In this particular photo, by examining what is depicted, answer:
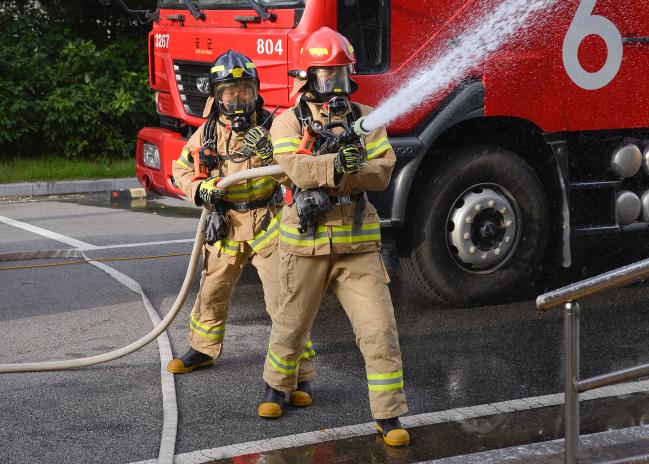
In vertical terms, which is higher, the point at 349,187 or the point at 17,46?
the point at 17,46

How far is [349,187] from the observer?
4816 mm

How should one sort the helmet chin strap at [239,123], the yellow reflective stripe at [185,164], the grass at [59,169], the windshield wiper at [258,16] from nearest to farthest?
the helmet chin strap at [239,123] → the yellow reflective stripe at [185,164] → the windshield wiper at [258,16] → the grass at [59,169]

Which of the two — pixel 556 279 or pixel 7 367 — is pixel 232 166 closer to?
pixel 7 367

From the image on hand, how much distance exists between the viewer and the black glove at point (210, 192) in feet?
17.6

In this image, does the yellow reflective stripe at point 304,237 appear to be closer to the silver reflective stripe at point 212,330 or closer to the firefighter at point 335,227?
the firefighter at point 335,227

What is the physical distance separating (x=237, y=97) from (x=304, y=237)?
0.94 meters

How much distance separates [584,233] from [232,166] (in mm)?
2721

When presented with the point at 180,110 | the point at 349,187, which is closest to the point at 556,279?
the point at 180,110

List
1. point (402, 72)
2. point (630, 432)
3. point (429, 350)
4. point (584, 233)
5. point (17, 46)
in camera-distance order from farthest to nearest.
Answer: point (17, 46)
point (584, 233)
point (402, 72)
point (429, 350)
point (630, 432)

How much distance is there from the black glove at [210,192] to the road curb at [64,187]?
7.65 m

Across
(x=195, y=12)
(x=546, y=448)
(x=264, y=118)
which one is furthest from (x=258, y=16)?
(x=546, y=448)

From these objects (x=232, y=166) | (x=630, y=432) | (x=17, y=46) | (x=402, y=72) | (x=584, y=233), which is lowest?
(x=630, y=432)

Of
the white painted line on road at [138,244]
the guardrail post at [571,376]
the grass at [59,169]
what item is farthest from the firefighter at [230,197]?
the grass at [59,169]

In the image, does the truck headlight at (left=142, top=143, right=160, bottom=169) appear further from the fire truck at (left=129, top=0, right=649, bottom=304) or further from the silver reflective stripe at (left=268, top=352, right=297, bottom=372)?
the silver reflective stripe at (left=268, top=352, right=297, bottom=372)
